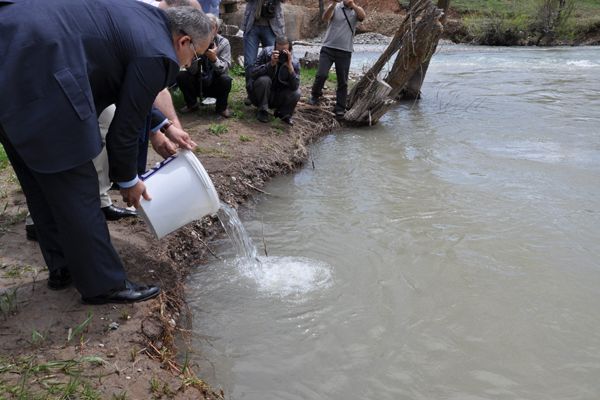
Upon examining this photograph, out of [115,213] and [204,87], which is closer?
[115,213]

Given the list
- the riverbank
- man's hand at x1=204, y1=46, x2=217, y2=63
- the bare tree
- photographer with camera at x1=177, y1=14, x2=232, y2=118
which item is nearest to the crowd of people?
the riverbank

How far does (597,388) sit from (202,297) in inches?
85.6

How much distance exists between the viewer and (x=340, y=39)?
7426 millimetres

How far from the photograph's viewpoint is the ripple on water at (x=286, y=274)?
3.33m

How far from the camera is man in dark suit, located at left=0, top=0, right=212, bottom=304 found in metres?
2.07

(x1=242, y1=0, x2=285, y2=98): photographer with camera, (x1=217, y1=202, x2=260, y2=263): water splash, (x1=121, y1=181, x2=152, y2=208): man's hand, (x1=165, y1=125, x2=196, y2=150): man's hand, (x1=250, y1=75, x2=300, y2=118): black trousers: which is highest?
(x1=242, y1=0, x2=285, y2=98): photographer with camera

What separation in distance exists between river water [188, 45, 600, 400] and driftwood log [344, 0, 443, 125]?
4.21 ft

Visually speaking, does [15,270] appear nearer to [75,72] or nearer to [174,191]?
[174,191]

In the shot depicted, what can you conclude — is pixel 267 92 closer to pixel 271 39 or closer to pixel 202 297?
pixel 271 39

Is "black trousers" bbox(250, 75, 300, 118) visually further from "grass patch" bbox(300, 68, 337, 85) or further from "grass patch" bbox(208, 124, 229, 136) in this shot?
"grass patch" bbox(300, 68, 337, 85)

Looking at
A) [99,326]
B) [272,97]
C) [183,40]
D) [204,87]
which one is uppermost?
[183,40]

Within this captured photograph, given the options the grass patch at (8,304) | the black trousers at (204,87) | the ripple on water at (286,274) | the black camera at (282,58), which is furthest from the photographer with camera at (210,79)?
the grass patch at (8,304)

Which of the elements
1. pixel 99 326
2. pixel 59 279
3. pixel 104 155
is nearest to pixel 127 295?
pixel 99 326

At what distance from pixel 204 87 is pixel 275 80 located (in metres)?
0.87
